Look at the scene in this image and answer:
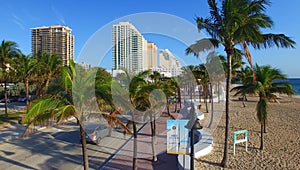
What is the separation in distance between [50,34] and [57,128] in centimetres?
5822

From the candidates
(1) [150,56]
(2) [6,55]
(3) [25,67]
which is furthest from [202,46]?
(2) [6,55]

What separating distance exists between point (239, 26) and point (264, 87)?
403cm

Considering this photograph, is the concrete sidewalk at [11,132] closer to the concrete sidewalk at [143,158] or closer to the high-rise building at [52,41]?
the concrete sidewalk at [143,158]

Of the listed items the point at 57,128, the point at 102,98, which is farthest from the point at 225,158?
the point at 57,128

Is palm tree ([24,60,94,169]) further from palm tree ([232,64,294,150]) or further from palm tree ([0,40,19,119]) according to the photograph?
palm tree ([0,40,19,119])

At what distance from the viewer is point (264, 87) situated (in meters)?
9.74

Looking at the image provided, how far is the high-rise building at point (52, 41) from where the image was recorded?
59.1 m

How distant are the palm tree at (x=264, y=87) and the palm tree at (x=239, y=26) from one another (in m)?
1.99

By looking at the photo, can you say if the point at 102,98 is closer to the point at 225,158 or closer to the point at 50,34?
the point at 225,158

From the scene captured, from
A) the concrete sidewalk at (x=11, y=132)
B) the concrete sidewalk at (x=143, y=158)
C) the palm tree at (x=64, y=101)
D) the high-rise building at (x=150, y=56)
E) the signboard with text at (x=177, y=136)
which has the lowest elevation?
the concrete sidewalk at (x=143, y=158)

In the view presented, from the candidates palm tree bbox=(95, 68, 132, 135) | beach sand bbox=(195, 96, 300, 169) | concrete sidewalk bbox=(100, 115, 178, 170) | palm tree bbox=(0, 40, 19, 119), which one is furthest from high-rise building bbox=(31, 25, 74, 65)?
palm tree bbox=(95, 68, 132, 135)

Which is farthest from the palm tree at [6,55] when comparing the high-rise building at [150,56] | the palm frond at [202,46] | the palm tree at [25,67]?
the palm frond at [202,46]

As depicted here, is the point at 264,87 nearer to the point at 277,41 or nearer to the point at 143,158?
the point at 277,41

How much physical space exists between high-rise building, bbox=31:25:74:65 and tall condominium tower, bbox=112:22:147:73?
147 feet
